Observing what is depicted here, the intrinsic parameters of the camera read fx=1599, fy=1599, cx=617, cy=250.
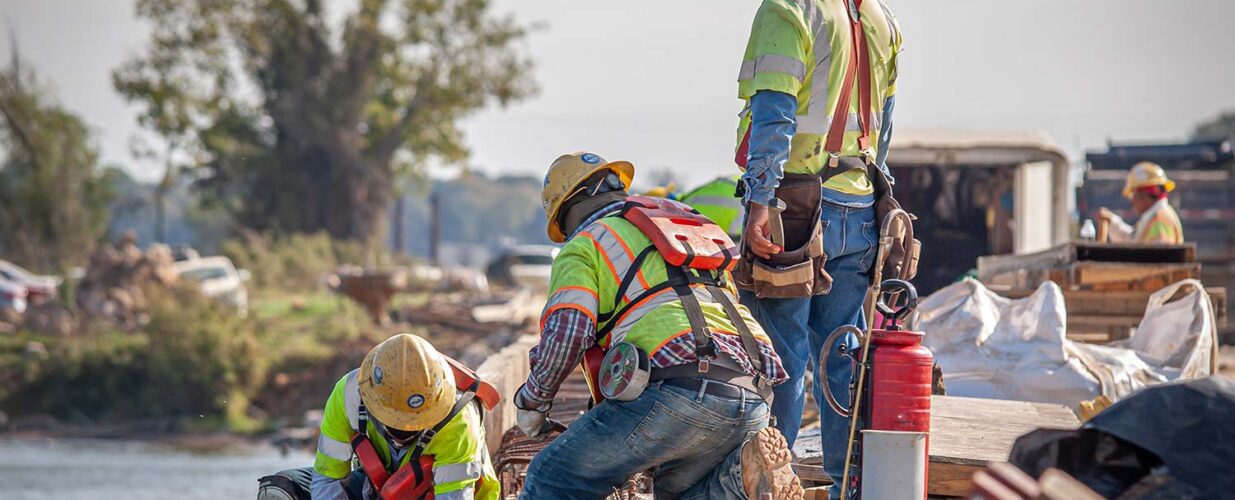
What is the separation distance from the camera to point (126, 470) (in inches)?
1083

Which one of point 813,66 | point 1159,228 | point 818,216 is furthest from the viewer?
point 1159,228

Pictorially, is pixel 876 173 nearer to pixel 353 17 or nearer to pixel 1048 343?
pixel 1048 343

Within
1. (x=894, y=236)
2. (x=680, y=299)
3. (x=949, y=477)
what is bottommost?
(x=949, y=477)

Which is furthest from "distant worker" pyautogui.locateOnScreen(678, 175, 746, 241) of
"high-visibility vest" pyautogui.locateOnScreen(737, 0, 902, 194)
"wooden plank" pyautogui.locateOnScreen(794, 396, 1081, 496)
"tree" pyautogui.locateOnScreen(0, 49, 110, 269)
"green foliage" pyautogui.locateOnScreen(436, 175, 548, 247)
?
"green foliage" pyautogui.locateOnScreen(436, 175, 548, 247)

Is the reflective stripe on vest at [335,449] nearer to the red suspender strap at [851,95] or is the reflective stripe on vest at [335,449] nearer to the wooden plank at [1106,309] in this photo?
the red suspender strap at [851,95]

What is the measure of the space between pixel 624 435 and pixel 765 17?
1558 mm

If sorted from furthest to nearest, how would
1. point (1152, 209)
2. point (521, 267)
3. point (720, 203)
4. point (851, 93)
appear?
point (521, 267) < point (1152, 209) < point (720, 203) < point (851, 93)

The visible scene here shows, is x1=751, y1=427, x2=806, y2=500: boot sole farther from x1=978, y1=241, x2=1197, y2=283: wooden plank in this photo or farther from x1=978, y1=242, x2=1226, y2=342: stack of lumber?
x1=978, y1=241, x2=1197, y2=283: wooden plank

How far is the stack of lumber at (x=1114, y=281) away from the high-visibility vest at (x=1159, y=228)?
1542mm

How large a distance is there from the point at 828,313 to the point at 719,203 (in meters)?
3.72

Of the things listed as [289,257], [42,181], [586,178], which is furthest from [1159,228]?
[42,181]

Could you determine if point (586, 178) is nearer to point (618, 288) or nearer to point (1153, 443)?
point (618, 288)

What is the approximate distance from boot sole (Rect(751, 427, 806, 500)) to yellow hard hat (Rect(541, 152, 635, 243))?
40.4 inches

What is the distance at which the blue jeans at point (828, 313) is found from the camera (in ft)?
17.7
